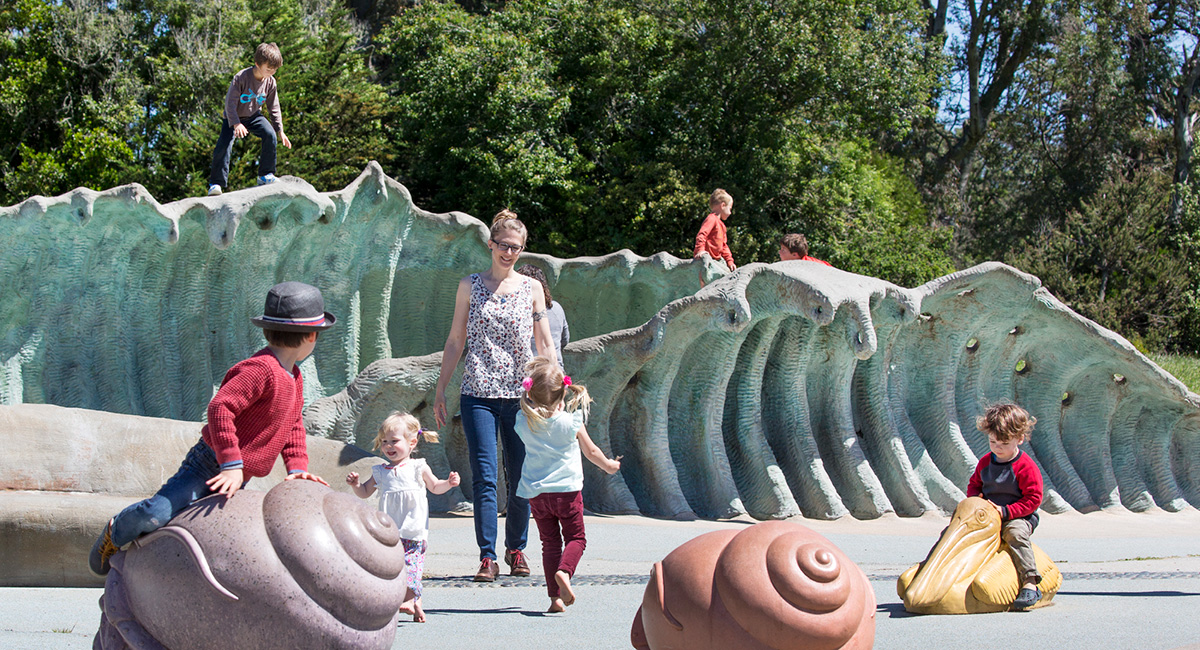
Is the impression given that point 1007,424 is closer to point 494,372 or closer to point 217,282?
point 494,372

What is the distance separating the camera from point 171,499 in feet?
9.79

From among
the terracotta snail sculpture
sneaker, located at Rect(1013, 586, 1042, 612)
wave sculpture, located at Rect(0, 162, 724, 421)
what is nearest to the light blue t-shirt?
the terracotta snail sculpture

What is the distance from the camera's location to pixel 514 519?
490 centimetres

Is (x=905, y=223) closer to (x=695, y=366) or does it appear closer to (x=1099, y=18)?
(x=1099, y=18)

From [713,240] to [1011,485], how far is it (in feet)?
15.2

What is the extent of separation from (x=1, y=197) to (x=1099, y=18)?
793 inches

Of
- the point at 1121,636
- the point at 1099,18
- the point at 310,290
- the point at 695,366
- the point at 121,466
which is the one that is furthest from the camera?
the point at 1099,18

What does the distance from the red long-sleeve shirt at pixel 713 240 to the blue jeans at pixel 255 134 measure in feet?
10.6

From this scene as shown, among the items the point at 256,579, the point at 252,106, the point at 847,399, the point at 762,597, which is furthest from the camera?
the point at 847,399

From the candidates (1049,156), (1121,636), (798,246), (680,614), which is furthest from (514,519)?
(1049,156)

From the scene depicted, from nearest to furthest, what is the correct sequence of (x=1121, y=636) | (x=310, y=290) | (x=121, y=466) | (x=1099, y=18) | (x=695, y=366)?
(x=310, y=290), (x=1121, y=636), (x=121, y=466), (x=695, y=366), (x=1099, y=18)

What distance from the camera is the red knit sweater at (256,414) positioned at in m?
3.06

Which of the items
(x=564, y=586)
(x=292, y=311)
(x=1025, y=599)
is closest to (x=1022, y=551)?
(x=1025, y=599)

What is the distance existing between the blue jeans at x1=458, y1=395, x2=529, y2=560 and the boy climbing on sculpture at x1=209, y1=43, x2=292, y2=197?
363 centimetres
